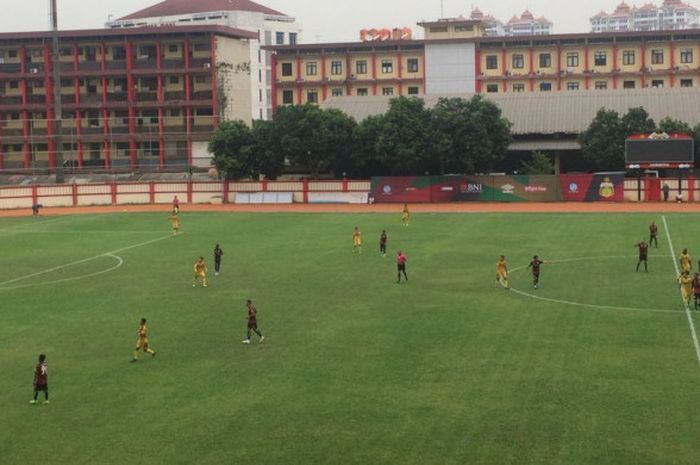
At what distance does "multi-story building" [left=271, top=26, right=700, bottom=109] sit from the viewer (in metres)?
138

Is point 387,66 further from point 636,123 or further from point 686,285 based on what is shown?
point 686,285

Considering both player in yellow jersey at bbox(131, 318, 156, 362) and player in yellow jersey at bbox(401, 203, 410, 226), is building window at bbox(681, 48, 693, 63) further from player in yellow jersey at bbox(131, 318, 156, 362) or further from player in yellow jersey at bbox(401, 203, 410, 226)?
player in yellow jersey at bbox(131, 318, 156, 362)

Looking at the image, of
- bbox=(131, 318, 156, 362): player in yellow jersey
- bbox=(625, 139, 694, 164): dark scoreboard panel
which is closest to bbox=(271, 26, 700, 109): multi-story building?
bbox=(625, 139, 694, 164): dark scoreboard panel

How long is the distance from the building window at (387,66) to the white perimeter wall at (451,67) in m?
5.16

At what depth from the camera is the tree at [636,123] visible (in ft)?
322

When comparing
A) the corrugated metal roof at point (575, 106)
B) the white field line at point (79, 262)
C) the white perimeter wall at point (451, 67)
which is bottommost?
the white field line at point (79, 262)

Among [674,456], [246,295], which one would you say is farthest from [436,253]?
[674,456]

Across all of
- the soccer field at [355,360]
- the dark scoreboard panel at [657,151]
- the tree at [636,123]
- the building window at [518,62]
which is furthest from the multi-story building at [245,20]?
the soccer field at [355,360]

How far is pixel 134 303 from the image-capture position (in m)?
43.6

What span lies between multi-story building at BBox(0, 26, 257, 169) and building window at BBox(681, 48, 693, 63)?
62.2 m

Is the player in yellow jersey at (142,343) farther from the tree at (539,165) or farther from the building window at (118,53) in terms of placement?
the building window at (118,53)

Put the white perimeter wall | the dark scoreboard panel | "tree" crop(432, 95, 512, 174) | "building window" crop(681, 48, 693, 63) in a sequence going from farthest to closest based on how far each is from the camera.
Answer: the white perimeter wall → "building window" crop(681, 48, 693, 63) → "tree" crop(432, 95, 512, 174) → the dark scoreboard panel

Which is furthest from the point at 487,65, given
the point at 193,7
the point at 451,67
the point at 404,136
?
the point at 193,7

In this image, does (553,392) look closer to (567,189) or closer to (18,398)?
(18,398)
